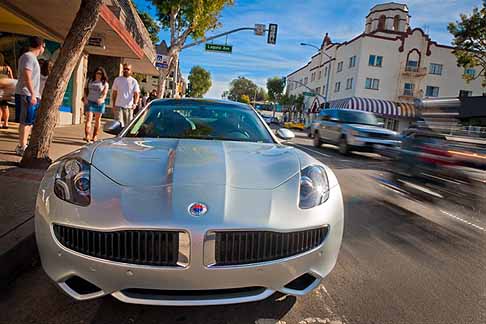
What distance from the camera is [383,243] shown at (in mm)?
3656

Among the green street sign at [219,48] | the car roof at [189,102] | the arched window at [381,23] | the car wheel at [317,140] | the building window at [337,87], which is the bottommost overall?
the car wheel at [317,140]

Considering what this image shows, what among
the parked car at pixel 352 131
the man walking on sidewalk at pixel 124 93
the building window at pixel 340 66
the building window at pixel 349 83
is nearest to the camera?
the man walking on sidewalk at pixel 124 93

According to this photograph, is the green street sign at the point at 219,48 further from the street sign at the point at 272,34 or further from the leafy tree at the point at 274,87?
the leafy tree at the point at 274,87

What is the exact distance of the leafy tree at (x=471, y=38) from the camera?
914 inches

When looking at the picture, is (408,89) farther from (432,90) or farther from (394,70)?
(432,90)

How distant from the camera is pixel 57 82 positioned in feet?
15.6

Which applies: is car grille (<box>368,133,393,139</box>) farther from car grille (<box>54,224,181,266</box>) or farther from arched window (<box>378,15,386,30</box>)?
arched window (<box>378,15,386,30</box>)

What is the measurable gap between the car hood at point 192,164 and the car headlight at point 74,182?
0.09m

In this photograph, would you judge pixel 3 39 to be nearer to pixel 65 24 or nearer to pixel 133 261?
pixel 65 24

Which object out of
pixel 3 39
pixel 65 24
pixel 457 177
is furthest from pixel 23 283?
pixel 3 39

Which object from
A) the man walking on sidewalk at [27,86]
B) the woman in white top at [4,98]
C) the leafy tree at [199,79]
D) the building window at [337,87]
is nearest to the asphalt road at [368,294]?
the man walking on sidewalk at [27,86]

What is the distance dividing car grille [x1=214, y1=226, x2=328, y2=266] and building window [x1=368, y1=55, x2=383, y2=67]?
4217 centimetres

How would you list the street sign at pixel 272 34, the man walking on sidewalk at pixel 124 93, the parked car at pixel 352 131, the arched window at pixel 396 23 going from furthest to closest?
the arched window at pixel 396 23 < the street sign at pixel 272 34 < the parked car at pixel 352 131 < the man walking on sidewalk at pixel 124 93

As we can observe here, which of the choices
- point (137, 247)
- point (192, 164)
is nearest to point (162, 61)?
point (192, 164)
